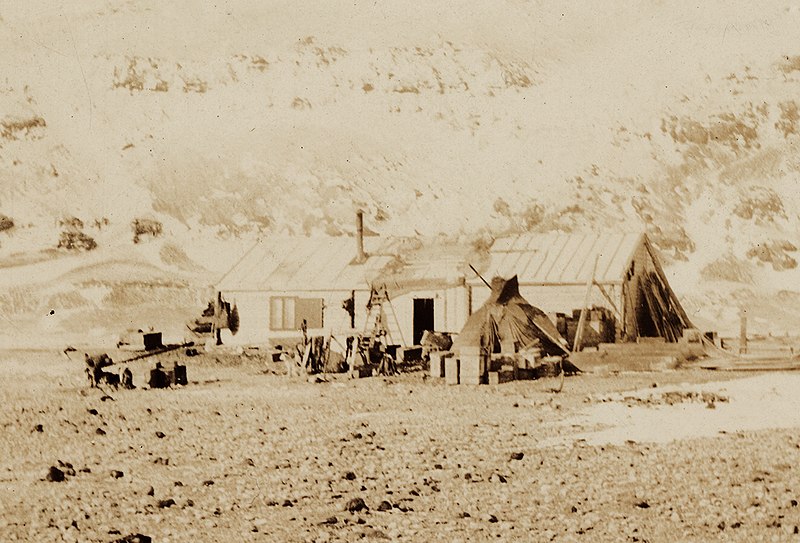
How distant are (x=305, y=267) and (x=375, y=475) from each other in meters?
22.1

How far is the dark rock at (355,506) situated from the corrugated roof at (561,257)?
2055cm

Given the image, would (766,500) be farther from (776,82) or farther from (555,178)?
(776,82)

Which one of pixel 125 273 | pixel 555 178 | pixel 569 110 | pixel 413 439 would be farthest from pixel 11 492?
pixel 569 110

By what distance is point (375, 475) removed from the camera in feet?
37.1

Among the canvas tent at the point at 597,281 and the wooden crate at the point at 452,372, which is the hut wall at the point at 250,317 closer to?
the canvas tent at the point at 597,281

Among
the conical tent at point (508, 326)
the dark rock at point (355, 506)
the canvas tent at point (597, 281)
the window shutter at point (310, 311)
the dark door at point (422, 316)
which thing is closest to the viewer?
the dark rock at point (355, 506)

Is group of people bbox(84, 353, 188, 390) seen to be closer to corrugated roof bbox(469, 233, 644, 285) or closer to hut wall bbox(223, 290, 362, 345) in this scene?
hut wall bbox(223, 290, 362, 345)

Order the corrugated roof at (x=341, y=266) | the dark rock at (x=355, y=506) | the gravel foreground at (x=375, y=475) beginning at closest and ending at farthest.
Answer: the gravel foreground at (x=375, y=475) → the dark rock at (x=355, y=506) → the corrugated roof at (x=341, y=266)

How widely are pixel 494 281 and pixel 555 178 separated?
92.6 feet

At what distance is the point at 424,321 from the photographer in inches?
1240

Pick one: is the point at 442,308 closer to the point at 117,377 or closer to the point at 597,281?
the point at 597,281

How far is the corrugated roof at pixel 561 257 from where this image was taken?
29.7 m

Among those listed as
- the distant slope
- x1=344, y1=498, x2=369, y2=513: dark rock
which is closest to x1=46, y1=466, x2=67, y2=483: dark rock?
x1=344, y1=498, x2=369, y2=513: dark rock

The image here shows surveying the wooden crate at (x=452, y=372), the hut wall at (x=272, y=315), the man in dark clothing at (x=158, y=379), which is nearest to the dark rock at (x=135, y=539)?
the man in dark clothing at (x=158, y=379)
